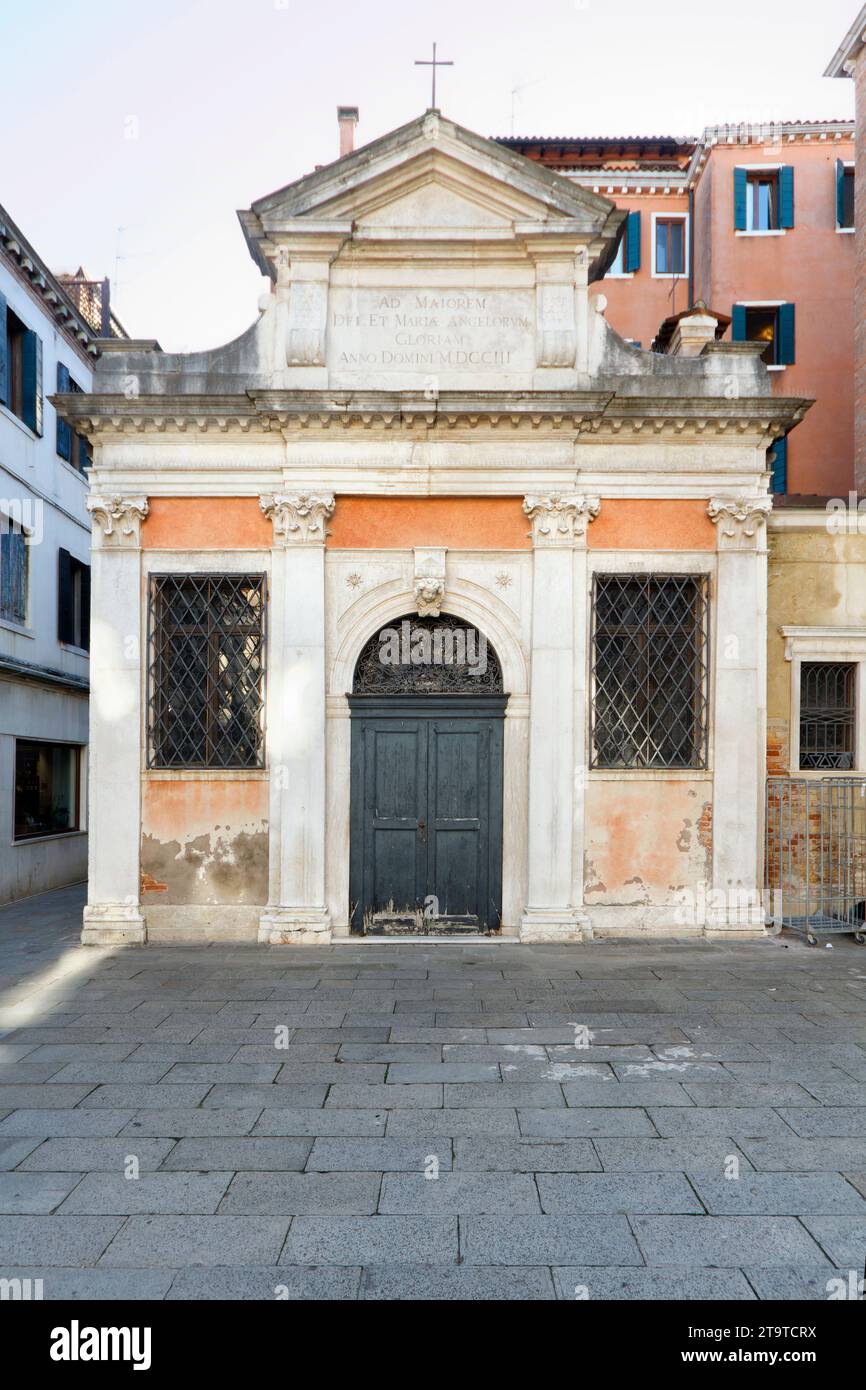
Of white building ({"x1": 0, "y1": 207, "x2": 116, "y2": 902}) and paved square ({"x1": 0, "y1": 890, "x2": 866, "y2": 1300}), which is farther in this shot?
white building ({"x1": 0, "y1": 207, "x2": 116, "y2": 902})

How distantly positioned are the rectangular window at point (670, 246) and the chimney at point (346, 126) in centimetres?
944

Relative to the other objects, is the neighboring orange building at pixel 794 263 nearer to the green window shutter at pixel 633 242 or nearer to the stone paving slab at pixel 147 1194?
the green window shutter at pixel 633 242

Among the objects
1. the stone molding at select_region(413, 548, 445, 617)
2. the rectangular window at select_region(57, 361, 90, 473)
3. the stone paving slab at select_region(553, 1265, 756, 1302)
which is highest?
the rectangular window at select_region(57, 361, 90, 473)

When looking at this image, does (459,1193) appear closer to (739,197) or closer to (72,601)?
Result: (72,601)

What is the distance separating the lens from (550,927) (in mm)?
10883

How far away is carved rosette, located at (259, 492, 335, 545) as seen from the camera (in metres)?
11.1

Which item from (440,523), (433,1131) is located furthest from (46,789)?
(433,1131)

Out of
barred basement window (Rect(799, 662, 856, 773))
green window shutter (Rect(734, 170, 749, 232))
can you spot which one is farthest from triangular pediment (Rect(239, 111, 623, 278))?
green window shutter (Rect(734, 170, 749, 232))

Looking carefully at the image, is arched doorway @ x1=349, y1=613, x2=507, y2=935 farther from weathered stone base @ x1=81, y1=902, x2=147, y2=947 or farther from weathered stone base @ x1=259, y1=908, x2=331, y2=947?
weathered stone base @ x1=81, y1=902, x2=147, y2=947

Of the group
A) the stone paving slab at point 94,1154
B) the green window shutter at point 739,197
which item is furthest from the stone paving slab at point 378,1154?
the green window shutter at point 739,197

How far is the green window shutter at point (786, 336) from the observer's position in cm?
2003

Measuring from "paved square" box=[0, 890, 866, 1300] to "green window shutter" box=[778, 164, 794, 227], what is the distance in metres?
16.1

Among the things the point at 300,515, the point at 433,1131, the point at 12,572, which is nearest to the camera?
the point at 433,1131

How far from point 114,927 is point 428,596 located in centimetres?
486
